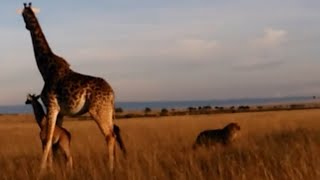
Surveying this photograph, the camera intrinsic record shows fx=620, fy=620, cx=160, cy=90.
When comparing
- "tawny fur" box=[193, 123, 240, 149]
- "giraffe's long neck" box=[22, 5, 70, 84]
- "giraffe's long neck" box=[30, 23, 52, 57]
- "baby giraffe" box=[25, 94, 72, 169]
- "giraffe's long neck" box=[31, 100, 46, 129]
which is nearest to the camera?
"giraffe's long neck" box=[22, 5, 70, 84]

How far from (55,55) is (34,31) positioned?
762 mm

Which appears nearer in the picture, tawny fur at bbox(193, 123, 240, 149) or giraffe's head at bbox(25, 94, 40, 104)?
giraffe's head at bbox(25, 94, 40, 104)

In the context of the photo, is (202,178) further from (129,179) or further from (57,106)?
(57,106)

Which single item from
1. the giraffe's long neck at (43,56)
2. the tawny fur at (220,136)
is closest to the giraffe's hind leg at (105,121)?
the giraffe's long neck at (43,56)

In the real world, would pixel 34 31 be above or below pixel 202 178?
above

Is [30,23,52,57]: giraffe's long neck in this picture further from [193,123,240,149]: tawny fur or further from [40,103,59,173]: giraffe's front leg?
[193,123,240,149]: tawny fur

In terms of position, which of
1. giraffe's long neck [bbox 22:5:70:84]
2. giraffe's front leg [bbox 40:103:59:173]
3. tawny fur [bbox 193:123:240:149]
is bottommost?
tawny fur [bbox 193:123:240:149]

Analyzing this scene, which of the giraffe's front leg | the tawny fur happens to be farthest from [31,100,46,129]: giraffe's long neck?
the tawny fur

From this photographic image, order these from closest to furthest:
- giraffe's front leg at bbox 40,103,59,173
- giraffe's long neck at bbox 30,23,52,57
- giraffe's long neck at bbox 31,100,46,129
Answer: giraffe's front leg at bbox 40,103,59,173, giraffe's long neck at bbox 30,23,52,57, giraffe's long neck at bbox 31,100,46,129

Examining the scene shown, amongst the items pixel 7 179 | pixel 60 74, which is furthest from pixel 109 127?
pixel 7 179

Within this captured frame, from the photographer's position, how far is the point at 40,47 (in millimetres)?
11961

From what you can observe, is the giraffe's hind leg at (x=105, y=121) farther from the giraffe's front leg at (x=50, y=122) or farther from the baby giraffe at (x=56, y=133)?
the baby giraffe at (x=56, y=133)

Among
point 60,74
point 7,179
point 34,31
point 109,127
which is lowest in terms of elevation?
point 7,179

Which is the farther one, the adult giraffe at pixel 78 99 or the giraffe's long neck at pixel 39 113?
the giraffe's long neck at pixel 39 113
